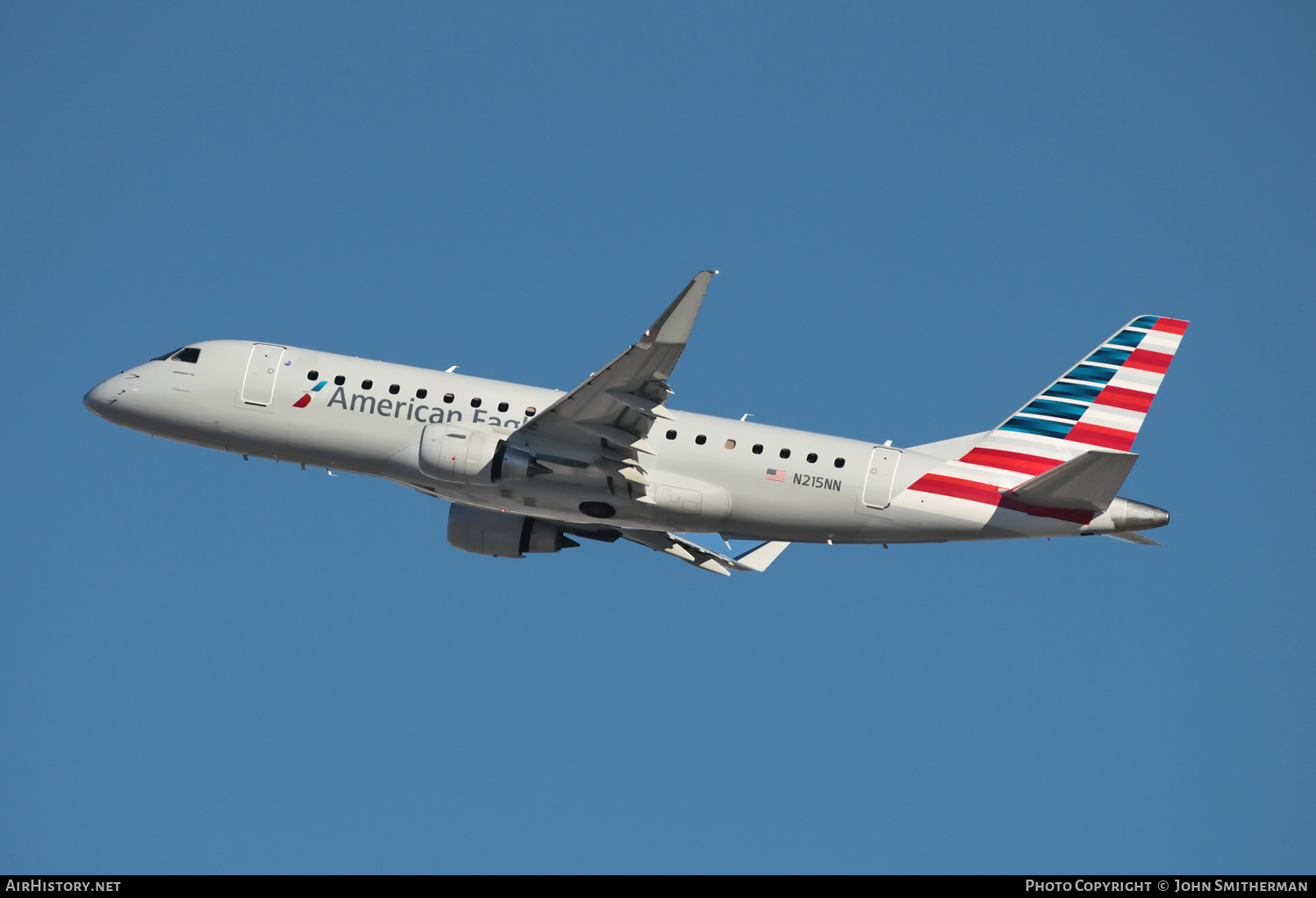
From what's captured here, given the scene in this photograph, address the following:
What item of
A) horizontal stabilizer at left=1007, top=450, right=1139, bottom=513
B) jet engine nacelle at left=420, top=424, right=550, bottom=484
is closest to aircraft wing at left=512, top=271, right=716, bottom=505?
jet engine nacelle at left=420, top=424, right=550, bottom=484

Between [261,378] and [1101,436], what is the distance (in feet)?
79.1

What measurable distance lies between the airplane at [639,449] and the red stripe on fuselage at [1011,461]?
5cm

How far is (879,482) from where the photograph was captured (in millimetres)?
34406

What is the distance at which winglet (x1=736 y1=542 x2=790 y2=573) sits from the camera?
39.2 m

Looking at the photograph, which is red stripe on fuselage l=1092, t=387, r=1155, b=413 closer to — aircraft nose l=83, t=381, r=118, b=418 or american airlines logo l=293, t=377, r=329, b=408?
american airlines logo l=293, t=377, r=329, b=408

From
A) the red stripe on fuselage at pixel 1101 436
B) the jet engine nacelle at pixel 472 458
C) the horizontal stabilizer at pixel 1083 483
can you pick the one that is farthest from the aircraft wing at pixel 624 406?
the red stripe on fuselage at pixel 1101 436

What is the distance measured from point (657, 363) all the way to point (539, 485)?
5659 millimetres

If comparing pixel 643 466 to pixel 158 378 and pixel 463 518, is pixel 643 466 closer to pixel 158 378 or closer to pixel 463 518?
pixel 463 518

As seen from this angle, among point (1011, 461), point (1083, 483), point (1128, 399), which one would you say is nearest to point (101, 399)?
point (1011, 461)

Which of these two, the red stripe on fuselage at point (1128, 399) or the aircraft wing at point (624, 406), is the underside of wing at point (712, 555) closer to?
the aircraft wing at point (624, 406)

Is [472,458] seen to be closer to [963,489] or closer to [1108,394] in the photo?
[963,489]

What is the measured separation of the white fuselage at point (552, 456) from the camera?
3425cm

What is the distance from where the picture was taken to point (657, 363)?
30.6 metres
